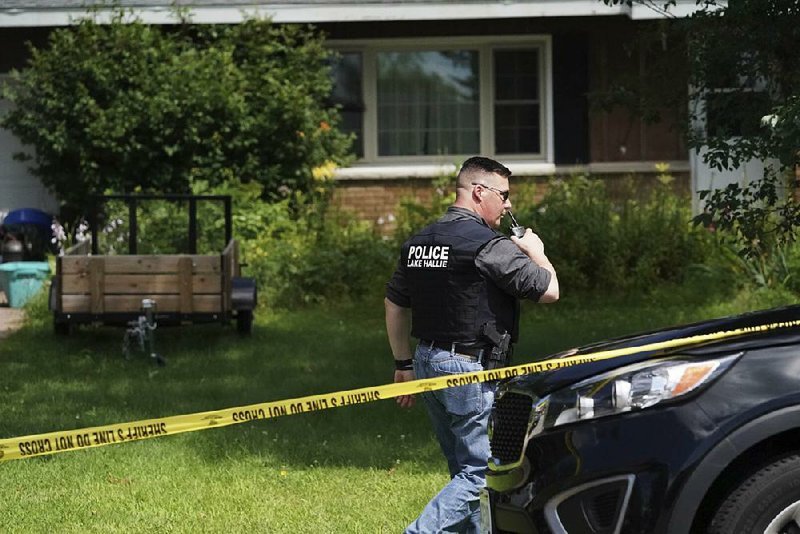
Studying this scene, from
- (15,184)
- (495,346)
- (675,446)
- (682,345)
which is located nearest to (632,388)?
(675,446)

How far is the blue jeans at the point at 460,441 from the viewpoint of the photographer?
213 inches

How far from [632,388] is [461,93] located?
1416 centimetres

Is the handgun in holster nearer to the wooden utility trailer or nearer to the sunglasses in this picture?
the sunglasses

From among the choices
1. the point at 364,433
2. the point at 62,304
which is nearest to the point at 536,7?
the point at 62,304

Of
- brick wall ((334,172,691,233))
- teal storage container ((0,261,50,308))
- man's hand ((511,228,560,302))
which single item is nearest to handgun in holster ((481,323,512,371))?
man's hand ((511,228,560,302))

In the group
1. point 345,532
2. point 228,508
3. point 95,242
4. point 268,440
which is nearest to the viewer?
point 345,532

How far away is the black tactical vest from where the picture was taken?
18.0 ft

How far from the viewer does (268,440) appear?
843cm

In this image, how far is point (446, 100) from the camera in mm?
18391

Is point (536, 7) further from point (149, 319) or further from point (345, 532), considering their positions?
point (345, 532)

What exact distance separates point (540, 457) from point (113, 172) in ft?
40.8

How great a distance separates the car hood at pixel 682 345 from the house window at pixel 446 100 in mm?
12878

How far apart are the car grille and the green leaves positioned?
439 inches

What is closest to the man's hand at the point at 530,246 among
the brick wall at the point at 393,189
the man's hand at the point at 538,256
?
the man's hand at the point at 538,256
